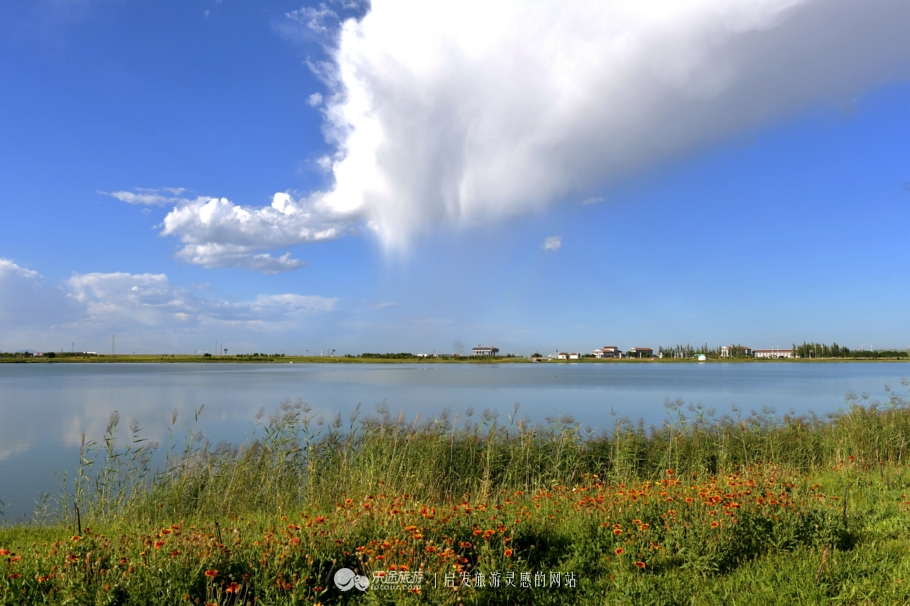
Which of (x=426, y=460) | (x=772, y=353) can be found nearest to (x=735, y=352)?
(x=772, y=353)

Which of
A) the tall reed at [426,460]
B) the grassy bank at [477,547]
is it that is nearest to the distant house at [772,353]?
the tall reed at [426,460]

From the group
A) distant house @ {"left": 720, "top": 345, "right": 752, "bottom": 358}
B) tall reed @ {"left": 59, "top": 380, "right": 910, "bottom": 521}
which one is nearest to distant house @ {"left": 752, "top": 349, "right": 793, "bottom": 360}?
distant house @ {"left": 720, "top": 345, "right": 752, "bottom": 358}

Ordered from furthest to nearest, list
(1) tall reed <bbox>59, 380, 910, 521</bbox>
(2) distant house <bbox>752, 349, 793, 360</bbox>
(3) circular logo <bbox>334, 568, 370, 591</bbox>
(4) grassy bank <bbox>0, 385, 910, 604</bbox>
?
1. (2) distant house <bbox>752, 349, 793, 360</bbox>
2. (1) tall reed <bbox>59, 380, 910, 521</bbox>
3. (3) circular logo <bbox>334, 568, 370, 591</bbox>
4. (4) grassy bank <bbox>0, 385, 910, 604</bbox>

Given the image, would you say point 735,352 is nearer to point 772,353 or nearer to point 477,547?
point 772,353

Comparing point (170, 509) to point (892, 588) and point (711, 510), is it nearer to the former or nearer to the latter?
point (711, 510)

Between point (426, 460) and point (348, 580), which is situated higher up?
point (348, 580)

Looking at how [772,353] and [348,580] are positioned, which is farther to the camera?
[772,353]

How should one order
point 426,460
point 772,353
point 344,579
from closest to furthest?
1. point 344,579
2. point 426,460
3. point 772,353

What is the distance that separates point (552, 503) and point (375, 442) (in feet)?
15.6

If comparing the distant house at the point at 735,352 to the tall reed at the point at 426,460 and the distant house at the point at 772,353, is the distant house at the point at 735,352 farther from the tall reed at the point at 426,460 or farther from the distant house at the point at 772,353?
the tall reed at the point at 426,460

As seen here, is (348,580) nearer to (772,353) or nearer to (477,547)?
(477,547)

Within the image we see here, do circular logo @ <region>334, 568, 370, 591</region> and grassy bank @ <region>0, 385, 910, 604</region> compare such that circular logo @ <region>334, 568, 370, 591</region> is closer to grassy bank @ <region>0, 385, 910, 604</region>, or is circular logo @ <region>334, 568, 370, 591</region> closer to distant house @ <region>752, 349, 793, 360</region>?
grassy bank @ <region>0, 385, 910, 604</region>

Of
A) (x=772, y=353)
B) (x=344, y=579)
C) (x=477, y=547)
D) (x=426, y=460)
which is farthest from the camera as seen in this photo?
(x=772, y=353)

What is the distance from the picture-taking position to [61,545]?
5129 mm
